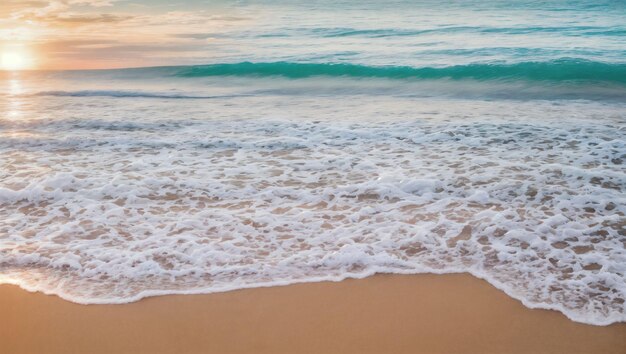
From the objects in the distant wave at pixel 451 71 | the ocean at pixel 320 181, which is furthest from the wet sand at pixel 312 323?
the distant wave at pixel 451 71

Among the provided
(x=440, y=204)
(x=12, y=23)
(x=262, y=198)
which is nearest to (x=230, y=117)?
(x=262, y=198)

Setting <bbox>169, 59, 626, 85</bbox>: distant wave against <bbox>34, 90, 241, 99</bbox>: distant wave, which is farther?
<bbox>169, 59, 626, 85</bbox>: distant wave

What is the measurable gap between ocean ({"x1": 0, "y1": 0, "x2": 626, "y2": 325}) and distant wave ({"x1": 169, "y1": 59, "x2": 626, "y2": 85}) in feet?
0.29

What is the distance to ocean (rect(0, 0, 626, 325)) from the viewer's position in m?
4.41

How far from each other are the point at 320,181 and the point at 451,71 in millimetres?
9237

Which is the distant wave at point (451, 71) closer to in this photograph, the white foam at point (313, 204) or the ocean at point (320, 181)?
the ocean at point (320, 181)

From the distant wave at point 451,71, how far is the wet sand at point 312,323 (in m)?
11.0

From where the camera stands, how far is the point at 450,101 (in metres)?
11.6

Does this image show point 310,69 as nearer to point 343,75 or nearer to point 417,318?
point 343,75

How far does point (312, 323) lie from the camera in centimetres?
378

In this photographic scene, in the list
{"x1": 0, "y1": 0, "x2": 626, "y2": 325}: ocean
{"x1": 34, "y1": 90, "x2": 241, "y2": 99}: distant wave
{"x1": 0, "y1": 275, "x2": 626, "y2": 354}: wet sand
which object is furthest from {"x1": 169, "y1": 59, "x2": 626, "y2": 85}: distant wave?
{"x1": 0, "y1": 275, "x2": 626, "y2": 354}: wet sand

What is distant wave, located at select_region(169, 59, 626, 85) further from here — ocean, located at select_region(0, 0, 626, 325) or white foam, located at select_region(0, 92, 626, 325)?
white foam, located at select_region(0, 92, 626, 325)

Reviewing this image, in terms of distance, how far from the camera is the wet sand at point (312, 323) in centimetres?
354

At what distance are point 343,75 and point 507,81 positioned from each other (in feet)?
13.2
